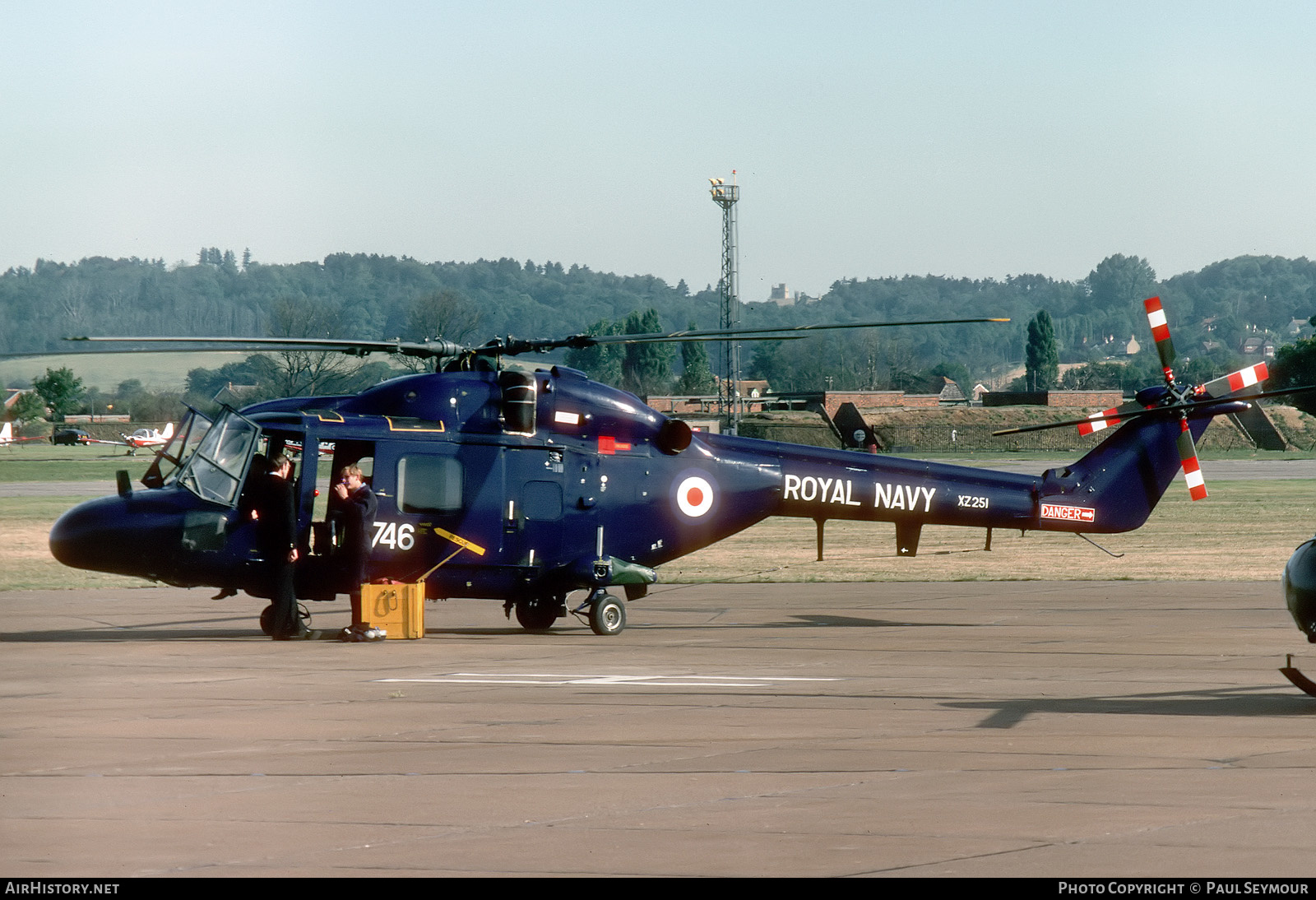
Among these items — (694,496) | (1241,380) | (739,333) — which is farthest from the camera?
(694,496)

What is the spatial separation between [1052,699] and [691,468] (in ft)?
24.5

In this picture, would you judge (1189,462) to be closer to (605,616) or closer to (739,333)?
(739,333)

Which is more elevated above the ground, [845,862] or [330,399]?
[330,399]

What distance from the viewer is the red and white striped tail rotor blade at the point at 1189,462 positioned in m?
18.7

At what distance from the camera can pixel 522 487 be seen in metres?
17.2

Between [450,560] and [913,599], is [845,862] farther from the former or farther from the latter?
[913,599]

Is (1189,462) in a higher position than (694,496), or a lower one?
higher

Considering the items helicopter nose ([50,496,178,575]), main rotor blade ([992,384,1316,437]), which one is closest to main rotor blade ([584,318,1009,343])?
main rotor blade ([992,384,1316,437])

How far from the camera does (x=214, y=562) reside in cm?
1570

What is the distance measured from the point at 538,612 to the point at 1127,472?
26.8 feet

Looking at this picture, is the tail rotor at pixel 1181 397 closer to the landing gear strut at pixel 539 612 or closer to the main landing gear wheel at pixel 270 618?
the landing gear strut at pixel 539 612

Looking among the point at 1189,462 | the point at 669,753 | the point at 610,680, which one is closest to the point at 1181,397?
the point at 1189,462
